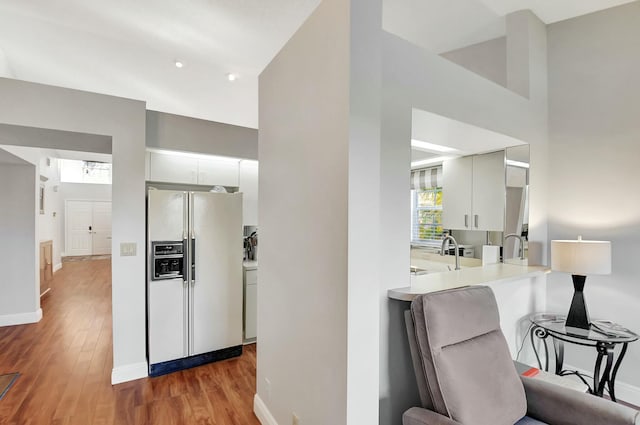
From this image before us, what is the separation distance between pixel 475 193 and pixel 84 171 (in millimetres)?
11172

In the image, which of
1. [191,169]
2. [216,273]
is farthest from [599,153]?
[191,169]

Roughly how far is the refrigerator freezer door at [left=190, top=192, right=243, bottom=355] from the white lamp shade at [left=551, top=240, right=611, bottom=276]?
2.78 metres

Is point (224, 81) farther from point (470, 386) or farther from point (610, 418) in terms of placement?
point (610, 418)

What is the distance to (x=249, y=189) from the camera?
386 cm

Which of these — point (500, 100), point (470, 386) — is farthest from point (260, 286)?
point (500, 100)

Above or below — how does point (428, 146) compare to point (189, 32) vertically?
below

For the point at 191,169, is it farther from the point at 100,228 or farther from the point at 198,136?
the point at 100,228

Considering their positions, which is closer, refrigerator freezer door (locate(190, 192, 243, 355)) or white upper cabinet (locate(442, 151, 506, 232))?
white upper cabinet (locate(442, 151, 506, 232))

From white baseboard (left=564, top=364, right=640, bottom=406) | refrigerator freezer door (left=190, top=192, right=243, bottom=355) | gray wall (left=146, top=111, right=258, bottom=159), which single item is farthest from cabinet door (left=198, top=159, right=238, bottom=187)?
white baseboard (left=564, top=364, right=640, bottom=406)

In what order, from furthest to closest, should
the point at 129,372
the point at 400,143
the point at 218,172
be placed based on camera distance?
the point at 218,172
the point at 129,372
the point at 400,143

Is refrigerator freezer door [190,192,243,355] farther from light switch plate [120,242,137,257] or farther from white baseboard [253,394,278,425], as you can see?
white baseboard [253,394,278,425]

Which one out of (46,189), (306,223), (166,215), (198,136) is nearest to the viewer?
(306,223)

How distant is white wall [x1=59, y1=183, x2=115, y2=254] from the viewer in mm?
9289

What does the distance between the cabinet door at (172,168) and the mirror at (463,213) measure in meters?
2.37
